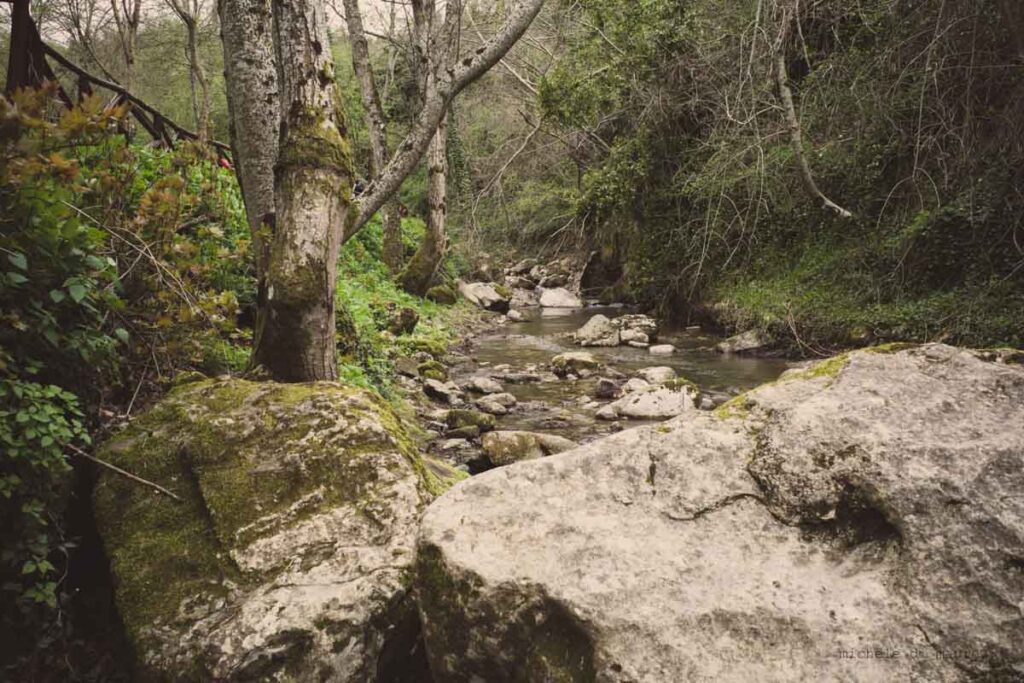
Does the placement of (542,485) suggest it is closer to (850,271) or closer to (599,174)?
(850,271)

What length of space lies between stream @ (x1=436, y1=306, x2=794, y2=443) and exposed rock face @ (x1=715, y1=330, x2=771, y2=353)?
223 millimetres

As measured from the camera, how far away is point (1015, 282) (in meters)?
7.19

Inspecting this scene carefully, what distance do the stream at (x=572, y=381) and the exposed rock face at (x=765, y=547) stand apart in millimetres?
4049

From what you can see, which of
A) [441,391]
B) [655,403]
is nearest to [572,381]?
[655,403]

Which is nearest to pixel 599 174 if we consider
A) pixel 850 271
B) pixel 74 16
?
pixel 850 271

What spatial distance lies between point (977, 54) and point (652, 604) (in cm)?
742

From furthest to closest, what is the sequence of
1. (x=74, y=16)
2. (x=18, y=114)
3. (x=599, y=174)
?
1. (x=74, y=16)
2. (x=599, y=174)
3. (x=18, y=114)

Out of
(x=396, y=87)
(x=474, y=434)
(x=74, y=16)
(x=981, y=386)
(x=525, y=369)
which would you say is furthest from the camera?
(x=396, y=87)

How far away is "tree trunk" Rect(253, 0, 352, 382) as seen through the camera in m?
3.37

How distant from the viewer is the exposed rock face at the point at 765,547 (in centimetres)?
145

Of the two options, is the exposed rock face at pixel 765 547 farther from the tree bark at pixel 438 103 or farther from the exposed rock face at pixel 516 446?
the exposed rock face at pixel 516 446

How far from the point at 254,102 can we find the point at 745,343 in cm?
888

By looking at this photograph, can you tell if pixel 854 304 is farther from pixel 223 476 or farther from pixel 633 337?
pixel 223 476

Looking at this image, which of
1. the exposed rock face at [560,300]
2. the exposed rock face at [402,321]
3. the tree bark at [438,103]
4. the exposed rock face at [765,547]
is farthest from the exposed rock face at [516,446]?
the exposed rock face at [560,300]
